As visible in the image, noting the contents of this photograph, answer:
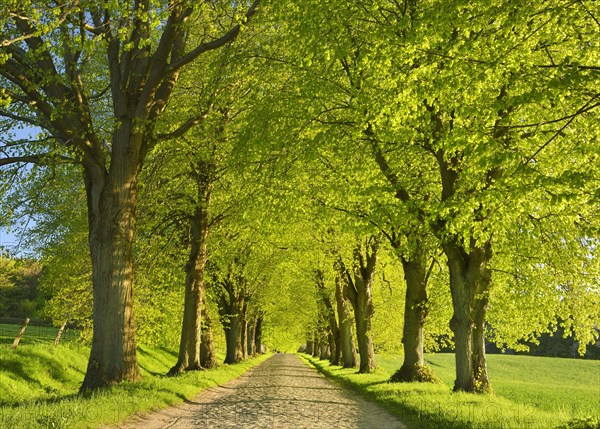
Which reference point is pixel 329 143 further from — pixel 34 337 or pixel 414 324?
pixel 34 337

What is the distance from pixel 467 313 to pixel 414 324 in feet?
18.2

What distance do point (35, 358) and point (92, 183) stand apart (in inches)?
476

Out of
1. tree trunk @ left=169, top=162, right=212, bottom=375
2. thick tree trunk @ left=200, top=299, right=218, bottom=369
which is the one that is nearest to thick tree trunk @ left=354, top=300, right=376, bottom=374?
thick tree trunk @ left=200, top=299, right=218, bottom=369

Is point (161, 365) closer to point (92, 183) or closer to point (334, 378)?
point (334, 378)

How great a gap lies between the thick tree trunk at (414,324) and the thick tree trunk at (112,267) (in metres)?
11.1

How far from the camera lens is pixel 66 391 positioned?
20859 mm

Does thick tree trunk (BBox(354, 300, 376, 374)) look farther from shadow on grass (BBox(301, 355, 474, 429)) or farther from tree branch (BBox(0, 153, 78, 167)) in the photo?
tree branch (BBox(0, 153, 78, 167))

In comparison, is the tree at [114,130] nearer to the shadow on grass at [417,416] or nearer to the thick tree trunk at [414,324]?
the shadow on grass at [417,416]

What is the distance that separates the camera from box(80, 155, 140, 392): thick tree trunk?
13172 millimetres

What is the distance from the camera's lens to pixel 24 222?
16.5 m

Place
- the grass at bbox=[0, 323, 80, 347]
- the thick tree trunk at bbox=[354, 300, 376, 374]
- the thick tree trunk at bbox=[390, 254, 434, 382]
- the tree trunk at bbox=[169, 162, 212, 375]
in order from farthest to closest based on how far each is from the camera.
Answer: the thick tree trunk at bbox=[354, 300, 376, 374] < the grass at bbox=[0, 323, 80, 347] < the tree trunk at bbox=[169, 162, 212, 375] < the thick tree trunk at bbox=[390, 254, 434, 382]

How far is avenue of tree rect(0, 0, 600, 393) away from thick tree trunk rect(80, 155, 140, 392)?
0.16 ft

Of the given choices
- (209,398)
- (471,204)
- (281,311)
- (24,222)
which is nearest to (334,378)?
(209,398)

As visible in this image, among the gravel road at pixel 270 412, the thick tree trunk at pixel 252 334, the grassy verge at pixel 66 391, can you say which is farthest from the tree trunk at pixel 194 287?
the thick tree trunk at pixel 252 334
